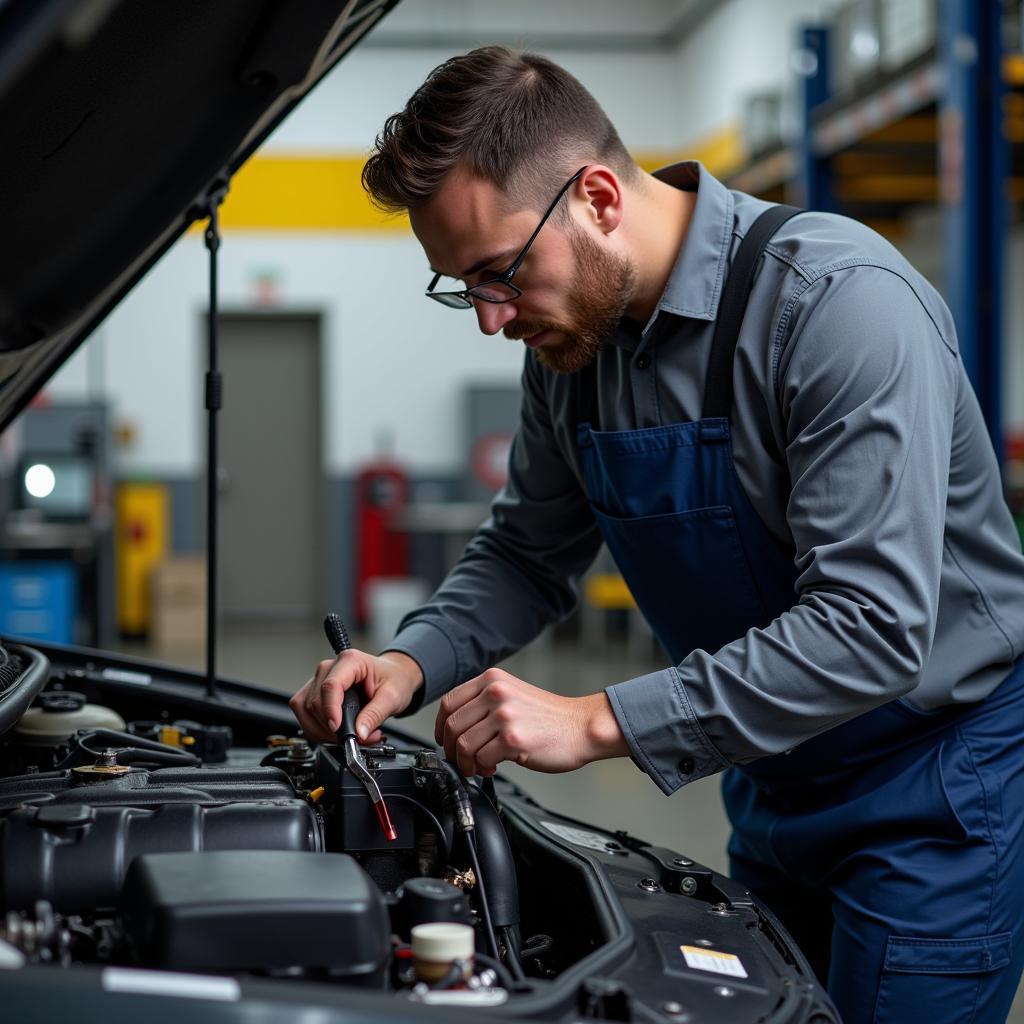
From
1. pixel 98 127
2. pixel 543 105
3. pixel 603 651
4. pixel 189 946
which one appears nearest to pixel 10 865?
pixel 189 946

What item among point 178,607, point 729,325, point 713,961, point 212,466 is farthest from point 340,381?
point 713,961

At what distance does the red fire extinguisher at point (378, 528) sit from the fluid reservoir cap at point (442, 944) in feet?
25.3

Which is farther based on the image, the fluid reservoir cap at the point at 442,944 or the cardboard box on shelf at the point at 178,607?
the cardboard box on shelf at the point at 178,607

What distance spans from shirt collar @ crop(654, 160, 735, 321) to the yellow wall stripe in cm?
749

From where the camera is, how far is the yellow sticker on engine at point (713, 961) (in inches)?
38.6

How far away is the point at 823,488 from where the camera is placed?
3.67 feet

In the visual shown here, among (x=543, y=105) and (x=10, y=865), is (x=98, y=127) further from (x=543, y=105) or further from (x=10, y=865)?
(x=10, y=865)

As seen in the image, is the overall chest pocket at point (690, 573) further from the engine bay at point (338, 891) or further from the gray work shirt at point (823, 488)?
the engine bay at point (338, 891)

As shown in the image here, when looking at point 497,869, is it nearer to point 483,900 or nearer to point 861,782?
point 483,900

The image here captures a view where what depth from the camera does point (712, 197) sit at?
1.36 meters

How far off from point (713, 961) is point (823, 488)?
1.35ft

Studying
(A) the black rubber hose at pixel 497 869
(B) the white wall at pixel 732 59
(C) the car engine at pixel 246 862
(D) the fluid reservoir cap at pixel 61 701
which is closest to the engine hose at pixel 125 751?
(C) the car engine at pixel 246 862

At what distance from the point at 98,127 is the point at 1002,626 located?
3.41 ft

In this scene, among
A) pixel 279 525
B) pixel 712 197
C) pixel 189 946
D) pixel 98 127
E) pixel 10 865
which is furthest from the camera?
pixel 279 525
